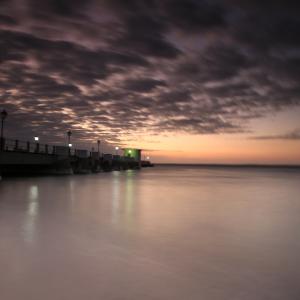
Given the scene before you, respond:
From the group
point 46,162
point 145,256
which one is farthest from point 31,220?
point 46,162

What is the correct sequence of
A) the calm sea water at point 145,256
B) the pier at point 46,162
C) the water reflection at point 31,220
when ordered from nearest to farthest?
1. the calm sea water at point 145,256
2. the water reflection at point 31,220
3. the pier at point 46,162

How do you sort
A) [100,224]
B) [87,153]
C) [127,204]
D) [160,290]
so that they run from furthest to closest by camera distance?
[87,153] < [127,204] < [100,224] < [160,290]

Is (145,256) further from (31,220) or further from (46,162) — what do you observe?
(46,162)

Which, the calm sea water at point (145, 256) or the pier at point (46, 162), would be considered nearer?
the calm sea water at point (145, 256)

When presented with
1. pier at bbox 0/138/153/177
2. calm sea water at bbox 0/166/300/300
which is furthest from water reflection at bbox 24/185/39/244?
pier at bbox 0/138/153/177

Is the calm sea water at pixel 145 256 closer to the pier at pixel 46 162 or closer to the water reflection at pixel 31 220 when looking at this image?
the water reflection at pixel 31 220

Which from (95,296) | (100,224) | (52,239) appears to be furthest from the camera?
(100,224)

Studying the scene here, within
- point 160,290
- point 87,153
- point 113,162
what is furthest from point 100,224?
point 113,162

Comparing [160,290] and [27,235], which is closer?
[160,290]

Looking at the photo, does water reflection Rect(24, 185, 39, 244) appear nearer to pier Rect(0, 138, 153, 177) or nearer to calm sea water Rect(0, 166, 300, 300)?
calm sea water Rect(0, 166, 300, 300)

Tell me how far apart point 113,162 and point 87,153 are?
19138 millimetres

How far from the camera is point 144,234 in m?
9.91

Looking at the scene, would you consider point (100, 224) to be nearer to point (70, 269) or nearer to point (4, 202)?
point (70, 269)

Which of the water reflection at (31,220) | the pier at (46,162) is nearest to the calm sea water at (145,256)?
the water reflection at (31,220)
